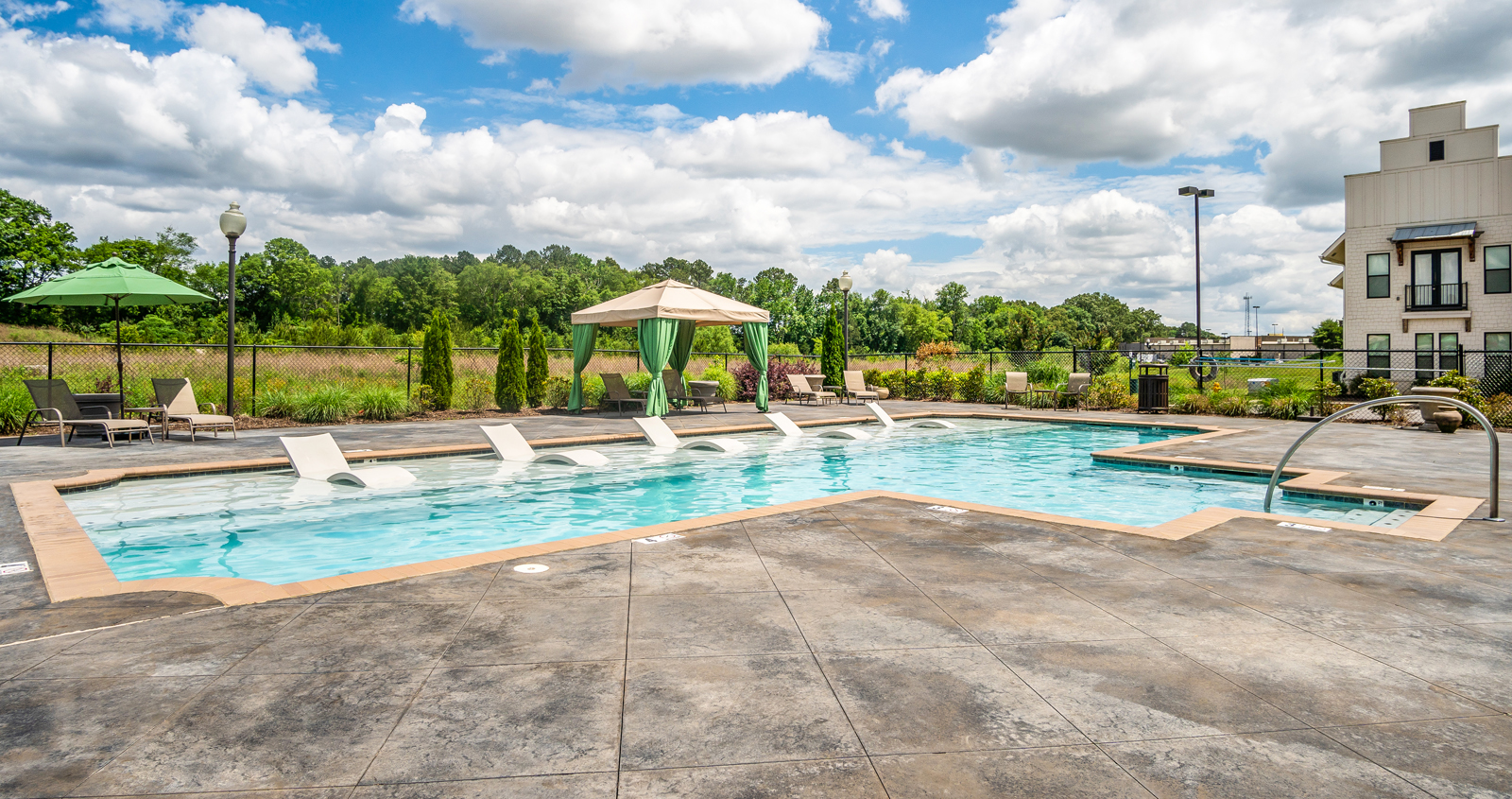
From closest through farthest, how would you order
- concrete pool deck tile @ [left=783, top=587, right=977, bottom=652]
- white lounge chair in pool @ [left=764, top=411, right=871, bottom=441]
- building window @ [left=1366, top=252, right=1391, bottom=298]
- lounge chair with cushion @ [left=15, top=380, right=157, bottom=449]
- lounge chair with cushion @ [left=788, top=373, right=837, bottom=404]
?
concrete pool deck tile @ [left=783, top=587, right=977, bottom=652]
lounge chair with cushion @ [left=15, top=380, right=157, bottom=449]
white lounge chair in pool @ [left=764, top=411, right=871, bottom=441]
lounge chair with cushion @ [left=788, top=373, right=837, bottom=404]
building window @ [left=1366, top=252, right=1391, bottom=298]

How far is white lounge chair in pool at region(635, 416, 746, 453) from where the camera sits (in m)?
10.9

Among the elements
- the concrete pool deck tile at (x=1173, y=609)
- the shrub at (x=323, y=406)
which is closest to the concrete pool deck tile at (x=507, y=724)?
the concrete pool deck tile at (x=1173, y=609)

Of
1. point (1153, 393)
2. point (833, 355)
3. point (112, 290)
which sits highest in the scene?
point (112, 290)

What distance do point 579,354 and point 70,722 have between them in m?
13.0

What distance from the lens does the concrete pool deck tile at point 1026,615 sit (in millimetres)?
3062

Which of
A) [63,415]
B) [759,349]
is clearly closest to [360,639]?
[63,415]

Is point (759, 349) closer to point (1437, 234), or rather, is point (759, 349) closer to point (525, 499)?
point (525, 499)

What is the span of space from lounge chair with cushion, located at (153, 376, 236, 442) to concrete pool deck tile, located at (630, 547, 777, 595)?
9132 millimetres

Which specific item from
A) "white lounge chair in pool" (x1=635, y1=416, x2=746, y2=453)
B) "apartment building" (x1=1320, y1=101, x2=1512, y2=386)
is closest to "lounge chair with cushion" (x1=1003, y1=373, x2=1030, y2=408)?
"white lounge chair in pool" (x1=635, y1=416, x2=746, y2=453)

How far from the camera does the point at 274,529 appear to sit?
6371 millimetres

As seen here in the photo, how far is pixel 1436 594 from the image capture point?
3600 mm

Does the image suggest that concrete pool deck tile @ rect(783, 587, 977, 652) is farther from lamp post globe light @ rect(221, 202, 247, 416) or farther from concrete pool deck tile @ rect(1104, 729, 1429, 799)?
lamp post globe light @ rect(221, 202, 247, 416)

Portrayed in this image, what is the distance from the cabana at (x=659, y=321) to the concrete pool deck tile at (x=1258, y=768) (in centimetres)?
1184

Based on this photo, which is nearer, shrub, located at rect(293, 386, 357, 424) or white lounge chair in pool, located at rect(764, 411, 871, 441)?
white lounge chair in pool, located at rect(764, 411, 871, 441)
